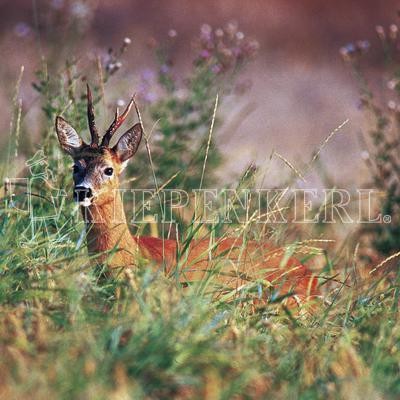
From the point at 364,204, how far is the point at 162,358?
4.94 meters

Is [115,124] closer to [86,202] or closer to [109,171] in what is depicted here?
[109,171]

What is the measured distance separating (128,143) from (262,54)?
29.2 ft

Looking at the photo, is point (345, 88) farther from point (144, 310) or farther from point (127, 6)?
point (144, 310)

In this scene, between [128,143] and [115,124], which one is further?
[128,143]

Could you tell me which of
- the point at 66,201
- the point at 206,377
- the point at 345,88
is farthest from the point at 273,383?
the point at 345,88

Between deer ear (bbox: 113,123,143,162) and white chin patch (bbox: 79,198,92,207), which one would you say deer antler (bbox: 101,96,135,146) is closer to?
deer ear (bbox: 113,123,143,162)

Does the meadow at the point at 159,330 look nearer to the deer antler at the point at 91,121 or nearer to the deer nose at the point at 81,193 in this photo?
the deer nose at the point at 81,193

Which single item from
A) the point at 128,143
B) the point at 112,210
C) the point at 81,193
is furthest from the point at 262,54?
the point at 81,193

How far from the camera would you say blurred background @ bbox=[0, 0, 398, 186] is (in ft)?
30.6

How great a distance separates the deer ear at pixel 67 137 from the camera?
5.81 meters

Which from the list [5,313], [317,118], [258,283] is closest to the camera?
[5,313]

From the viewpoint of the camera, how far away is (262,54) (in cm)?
1469

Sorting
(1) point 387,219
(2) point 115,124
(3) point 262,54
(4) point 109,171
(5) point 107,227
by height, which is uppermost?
(3) point 262,54

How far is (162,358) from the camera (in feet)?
12.1
